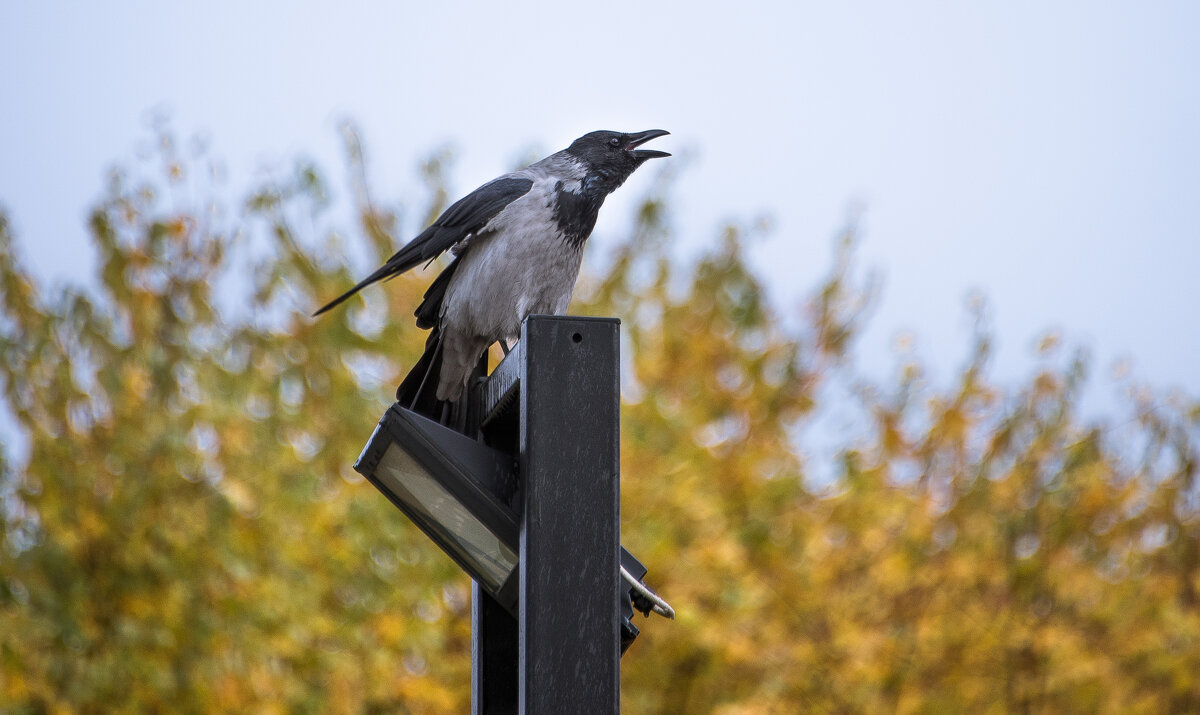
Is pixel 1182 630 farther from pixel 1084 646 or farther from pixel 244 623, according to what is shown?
pixel 244 623

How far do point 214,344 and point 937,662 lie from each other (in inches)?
196

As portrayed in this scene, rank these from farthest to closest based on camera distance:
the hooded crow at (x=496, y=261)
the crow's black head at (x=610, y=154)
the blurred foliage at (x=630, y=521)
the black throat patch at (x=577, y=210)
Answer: the blurred foliage at (x=630, y=521)
the crow's black head at (x=610, y=154)
the black throat patch at (x=577, y=210)
the hooded crow at (x=496, y=261)

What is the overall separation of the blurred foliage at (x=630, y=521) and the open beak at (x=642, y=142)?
112 inches

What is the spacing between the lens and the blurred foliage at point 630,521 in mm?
5387

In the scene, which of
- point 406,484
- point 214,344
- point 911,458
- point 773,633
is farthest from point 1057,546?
point 406,484

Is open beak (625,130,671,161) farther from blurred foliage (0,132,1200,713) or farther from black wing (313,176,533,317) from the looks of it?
blurred foliage (0,132,1200,713)

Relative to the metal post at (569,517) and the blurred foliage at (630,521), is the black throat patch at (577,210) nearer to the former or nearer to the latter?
the metal post at (569,517)

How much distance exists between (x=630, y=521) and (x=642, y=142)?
306cm

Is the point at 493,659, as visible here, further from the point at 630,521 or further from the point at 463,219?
the point at 630,521

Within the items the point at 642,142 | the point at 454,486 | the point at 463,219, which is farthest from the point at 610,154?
the point at 454,486

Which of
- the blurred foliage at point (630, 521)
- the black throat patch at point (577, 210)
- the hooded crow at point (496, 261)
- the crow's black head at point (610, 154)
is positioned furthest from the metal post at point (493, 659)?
the blurred foliage at point (630, 521)

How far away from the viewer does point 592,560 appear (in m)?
1.61

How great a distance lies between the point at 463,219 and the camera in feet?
9.41

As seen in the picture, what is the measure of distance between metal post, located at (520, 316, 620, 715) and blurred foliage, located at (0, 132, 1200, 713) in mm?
3877
